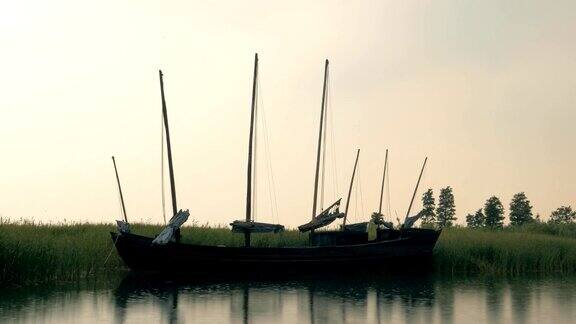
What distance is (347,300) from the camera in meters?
24.6

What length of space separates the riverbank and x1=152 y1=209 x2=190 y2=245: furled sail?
8.30ft

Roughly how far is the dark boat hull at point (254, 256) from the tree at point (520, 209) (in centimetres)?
4915

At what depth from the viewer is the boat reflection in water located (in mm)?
21016

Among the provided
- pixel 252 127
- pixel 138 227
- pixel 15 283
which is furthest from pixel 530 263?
pixel 15 283

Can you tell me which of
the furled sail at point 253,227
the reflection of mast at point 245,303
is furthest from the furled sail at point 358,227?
the reflection of mast at point 245,303

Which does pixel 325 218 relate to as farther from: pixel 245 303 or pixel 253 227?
pixel 245 303

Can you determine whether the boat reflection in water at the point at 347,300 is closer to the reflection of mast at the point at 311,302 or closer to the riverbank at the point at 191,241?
the reflection of mast at the point at 311,302

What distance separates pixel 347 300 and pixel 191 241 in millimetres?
14507

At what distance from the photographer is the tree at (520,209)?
81.0 metres

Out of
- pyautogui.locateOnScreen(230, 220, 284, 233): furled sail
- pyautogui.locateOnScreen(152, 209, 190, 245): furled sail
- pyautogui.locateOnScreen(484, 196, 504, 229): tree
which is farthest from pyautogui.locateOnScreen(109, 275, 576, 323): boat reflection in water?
pyautogui.locateOnScreen(484, 196, 504, 229): tree

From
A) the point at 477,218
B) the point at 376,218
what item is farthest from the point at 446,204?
the point at 376,218

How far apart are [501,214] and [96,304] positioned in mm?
66344

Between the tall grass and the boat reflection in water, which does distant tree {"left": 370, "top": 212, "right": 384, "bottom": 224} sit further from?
the boat reflection in water

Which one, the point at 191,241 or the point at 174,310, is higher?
the point at 191,241
